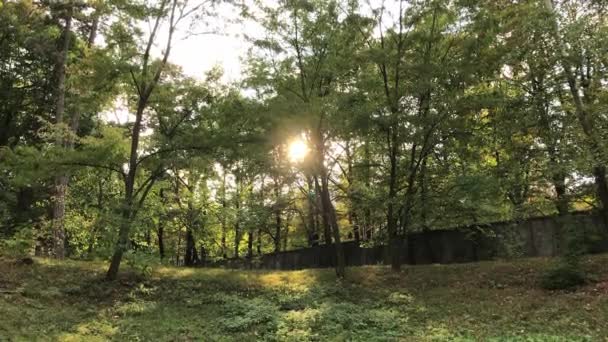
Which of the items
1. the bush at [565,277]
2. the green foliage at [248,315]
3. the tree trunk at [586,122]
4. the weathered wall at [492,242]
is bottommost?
the green foliage at [248,315]

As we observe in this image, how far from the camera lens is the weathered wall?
14.1m

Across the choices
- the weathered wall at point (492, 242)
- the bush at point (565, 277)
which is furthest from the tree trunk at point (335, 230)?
the bush at point (565, 277)

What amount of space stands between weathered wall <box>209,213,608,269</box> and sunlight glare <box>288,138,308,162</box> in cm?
416

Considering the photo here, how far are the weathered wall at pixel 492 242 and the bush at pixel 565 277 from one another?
3.05 ft

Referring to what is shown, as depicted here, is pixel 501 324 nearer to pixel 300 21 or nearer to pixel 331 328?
pixel 331 328

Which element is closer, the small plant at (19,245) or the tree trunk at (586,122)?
the tree trunk at (586,122)

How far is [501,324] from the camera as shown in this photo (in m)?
9.73

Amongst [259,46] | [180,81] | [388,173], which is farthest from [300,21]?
[388,173]

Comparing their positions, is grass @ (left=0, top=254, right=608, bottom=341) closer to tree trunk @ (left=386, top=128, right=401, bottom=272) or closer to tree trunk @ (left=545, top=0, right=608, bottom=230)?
tree trunk @ (left=386, top=128, right=401, bottom=272)

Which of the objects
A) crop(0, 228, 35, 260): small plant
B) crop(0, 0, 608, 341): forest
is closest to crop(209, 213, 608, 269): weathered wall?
crop(0, 0, 608, 341): forest

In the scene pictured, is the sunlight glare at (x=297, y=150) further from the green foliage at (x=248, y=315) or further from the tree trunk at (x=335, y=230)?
the green foliage at (x=248, y=315)

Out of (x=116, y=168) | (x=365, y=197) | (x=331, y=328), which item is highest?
(x=116, y=168)

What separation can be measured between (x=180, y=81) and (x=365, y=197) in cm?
691

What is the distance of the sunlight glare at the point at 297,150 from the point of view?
15328mm
